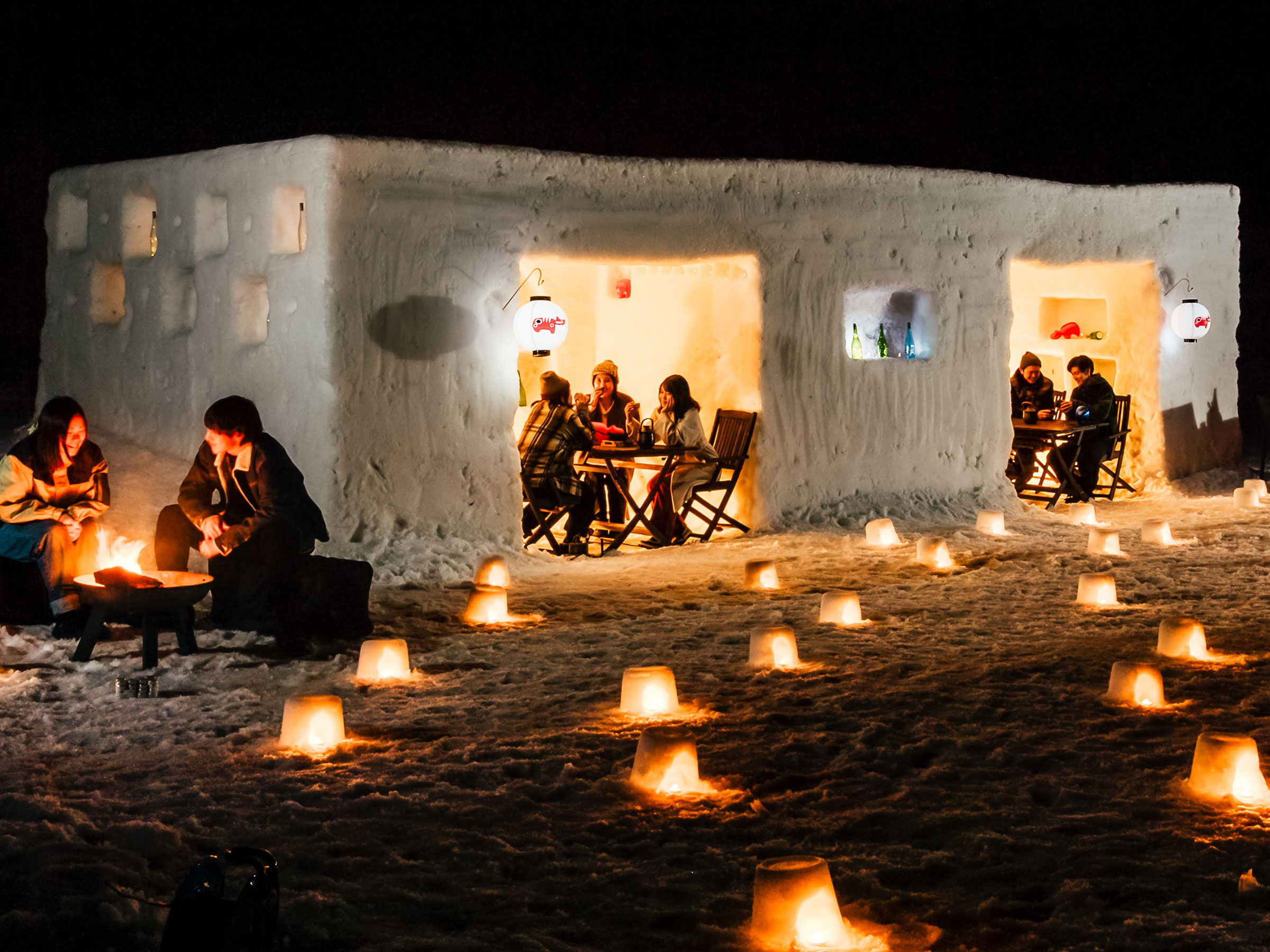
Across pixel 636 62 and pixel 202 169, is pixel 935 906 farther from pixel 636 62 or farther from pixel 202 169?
pixel 636 62

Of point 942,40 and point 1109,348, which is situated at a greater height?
point 942,40

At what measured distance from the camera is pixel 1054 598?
8.04m

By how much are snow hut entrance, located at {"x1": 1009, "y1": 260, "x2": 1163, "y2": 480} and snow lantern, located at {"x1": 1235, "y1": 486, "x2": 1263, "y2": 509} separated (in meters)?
1.46

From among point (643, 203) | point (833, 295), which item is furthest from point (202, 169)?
point (833, 295)

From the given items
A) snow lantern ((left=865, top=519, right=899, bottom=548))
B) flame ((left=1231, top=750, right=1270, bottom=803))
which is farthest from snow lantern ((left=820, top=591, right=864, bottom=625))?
flame ((left=1231, top=750, right=1270, bottom=803))

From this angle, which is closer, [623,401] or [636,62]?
[623,401]

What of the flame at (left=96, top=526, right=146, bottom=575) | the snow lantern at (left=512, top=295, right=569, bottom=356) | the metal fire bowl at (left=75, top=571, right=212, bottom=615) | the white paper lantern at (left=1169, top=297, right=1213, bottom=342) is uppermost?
the white paper lantern at (left=1169, top=297, right=1213, bottom=342)

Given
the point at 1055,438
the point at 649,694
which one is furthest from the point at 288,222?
the point at 1055,438

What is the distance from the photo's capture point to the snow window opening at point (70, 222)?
38.1ft

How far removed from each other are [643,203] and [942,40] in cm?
1325

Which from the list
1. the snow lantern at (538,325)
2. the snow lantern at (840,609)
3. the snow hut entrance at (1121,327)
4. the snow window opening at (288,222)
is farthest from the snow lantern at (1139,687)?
the snow hut entrance at (1121,327)

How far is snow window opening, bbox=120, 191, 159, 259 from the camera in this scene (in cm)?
1070

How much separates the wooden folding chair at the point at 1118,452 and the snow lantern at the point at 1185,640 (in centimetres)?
683

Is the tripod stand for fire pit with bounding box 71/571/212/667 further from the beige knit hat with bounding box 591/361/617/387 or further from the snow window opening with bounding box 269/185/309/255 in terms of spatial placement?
the beige knit hat with bounding box 591/361/617/387
